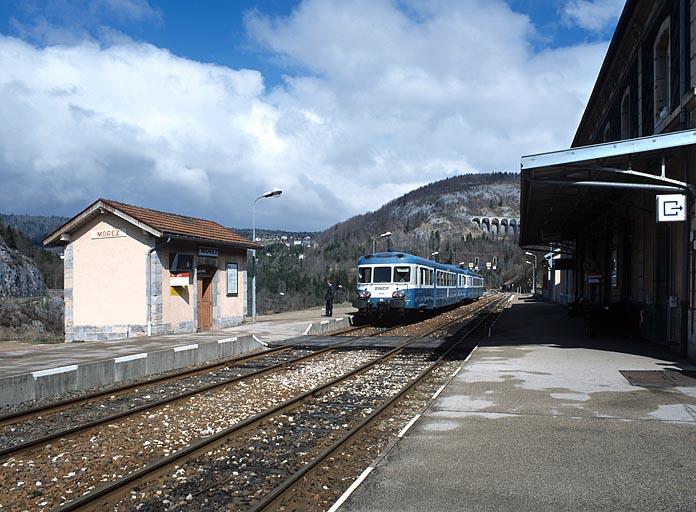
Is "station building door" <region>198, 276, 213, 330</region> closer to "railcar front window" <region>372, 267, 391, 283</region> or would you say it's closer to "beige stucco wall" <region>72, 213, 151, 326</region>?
"beige stucco wall" <region>72, 213, 151, 326</region>

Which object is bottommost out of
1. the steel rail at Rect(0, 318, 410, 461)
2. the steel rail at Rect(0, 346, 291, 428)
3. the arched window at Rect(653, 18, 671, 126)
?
the steel rail at Rect(0, 346, 291, 428)

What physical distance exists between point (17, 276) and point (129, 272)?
5268 cm

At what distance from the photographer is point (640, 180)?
15.7m

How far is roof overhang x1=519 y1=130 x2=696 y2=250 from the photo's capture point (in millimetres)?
11938

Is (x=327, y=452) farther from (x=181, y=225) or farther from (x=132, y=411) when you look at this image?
(x=181, y=225)

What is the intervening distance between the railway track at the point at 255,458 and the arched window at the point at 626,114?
13.8 metres

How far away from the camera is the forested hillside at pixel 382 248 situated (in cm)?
7344

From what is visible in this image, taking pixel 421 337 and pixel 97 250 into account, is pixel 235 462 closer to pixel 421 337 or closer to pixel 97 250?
pixel 421 337

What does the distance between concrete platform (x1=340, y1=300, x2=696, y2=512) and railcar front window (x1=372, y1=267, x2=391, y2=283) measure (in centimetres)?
1365

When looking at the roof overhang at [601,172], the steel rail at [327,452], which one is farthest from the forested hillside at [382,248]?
the steel rail at [327,452]

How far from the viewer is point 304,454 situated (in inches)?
275

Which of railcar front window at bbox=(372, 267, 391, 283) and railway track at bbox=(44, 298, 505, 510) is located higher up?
railcar front window at bbox=(372, 267, 391, 283)

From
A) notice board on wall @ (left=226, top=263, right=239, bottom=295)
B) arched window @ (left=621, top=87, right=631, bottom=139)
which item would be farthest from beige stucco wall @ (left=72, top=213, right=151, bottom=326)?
arched window @ (left=621, top=87, right=631, bottom=139)

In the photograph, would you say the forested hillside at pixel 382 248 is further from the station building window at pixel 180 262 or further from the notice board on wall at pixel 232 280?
the station building window at pixel 180 262
